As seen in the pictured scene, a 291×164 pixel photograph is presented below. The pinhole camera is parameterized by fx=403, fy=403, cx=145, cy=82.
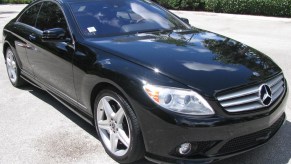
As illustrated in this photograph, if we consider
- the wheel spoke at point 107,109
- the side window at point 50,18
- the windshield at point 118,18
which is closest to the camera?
the wheel spoke at point 107,109

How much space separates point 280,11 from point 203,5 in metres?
4.27

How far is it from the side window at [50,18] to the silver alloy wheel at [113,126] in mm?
1151

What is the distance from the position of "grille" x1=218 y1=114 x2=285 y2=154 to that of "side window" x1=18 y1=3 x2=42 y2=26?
132 inches

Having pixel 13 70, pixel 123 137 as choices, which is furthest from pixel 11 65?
pixel 123 137

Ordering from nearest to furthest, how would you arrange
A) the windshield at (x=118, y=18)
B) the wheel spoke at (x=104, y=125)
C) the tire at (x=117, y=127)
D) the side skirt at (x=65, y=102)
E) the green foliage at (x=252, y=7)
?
the tire at (x=117, y=127) < the wheel spoke at (x=104, y=125) < the side skirt at (x=65, y=102) < the windshield at (x=118, y=18) < the green foliage at (x=252, y=7)

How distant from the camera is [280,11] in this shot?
1492 centimetres

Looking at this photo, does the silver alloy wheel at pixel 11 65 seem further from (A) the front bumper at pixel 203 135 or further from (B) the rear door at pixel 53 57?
(A) the front bumper at pixel 203 135

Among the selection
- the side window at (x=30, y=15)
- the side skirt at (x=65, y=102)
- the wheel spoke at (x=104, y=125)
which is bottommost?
the side skirt at (x=65, y=102)

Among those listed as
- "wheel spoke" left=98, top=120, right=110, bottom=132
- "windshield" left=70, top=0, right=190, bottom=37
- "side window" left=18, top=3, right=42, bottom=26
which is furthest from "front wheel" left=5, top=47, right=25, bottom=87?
"wheel spoke" left=98, top=120, right=110, bottom=132

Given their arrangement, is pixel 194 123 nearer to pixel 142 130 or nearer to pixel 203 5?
pixel 142 130

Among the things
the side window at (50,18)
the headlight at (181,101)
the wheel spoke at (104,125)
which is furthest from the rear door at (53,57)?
the headlight at (181,101)

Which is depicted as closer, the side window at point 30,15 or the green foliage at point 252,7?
the side window at point 30,15

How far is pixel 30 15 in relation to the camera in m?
5.72

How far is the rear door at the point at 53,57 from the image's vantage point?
4.36 m
